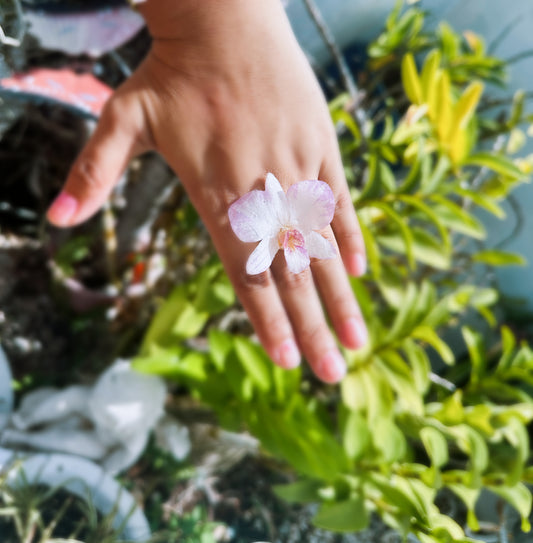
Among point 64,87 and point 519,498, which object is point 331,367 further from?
point 64,87

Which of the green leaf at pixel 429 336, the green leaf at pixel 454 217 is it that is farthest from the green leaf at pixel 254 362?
the green leaf at pixel 454 217

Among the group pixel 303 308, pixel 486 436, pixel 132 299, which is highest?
pixel 303 308

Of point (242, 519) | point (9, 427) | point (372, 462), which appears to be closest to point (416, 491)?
point (372, 462)

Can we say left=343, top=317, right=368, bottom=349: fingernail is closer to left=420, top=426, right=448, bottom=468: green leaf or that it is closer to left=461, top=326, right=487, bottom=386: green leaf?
left=420, top=426, right=448, bottom=468: green leaf

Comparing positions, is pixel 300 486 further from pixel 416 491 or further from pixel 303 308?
pixel 303 308

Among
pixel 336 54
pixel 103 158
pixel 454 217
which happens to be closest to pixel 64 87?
pixel 103 158

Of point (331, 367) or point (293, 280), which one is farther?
point (331, 367)
